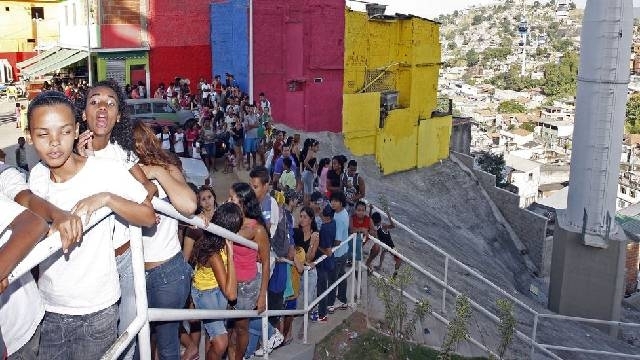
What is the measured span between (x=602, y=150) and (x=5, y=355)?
55.2 feet

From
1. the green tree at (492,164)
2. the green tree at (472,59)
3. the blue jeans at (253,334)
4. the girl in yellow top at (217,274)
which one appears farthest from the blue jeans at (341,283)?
the green tree at (472,59)

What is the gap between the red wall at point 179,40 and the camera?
22234 millimetres

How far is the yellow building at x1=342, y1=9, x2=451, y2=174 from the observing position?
69.5 feet

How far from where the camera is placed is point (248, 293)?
4.89 meters

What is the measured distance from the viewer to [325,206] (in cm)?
770

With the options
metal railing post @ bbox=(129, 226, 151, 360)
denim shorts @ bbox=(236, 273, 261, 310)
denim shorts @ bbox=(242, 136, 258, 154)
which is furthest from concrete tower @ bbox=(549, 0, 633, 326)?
metal railing post @ bbox=(129, 226, 151, 360)

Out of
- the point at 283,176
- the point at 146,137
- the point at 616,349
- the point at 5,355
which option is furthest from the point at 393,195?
the point at 5,355

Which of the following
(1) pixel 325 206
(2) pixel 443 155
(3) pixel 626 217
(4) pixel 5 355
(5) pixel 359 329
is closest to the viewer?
(4) pixel 5 355

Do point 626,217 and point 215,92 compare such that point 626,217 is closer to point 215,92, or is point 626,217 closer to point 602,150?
point 602,150

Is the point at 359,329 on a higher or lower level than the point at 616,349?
higher

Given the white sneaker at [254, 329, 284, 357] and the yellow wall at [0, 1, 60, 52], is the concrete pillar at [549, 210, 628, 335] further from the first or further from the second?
the yellow wall at [0, 1, 60, 52]

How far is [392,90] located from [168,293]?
20279mm

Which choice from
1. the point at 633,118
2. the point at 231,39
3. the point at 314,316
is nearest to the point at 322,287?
the point at 314,316

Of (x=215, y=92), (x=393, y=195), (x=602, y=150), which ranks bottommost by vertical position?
(x=393, y=195)
